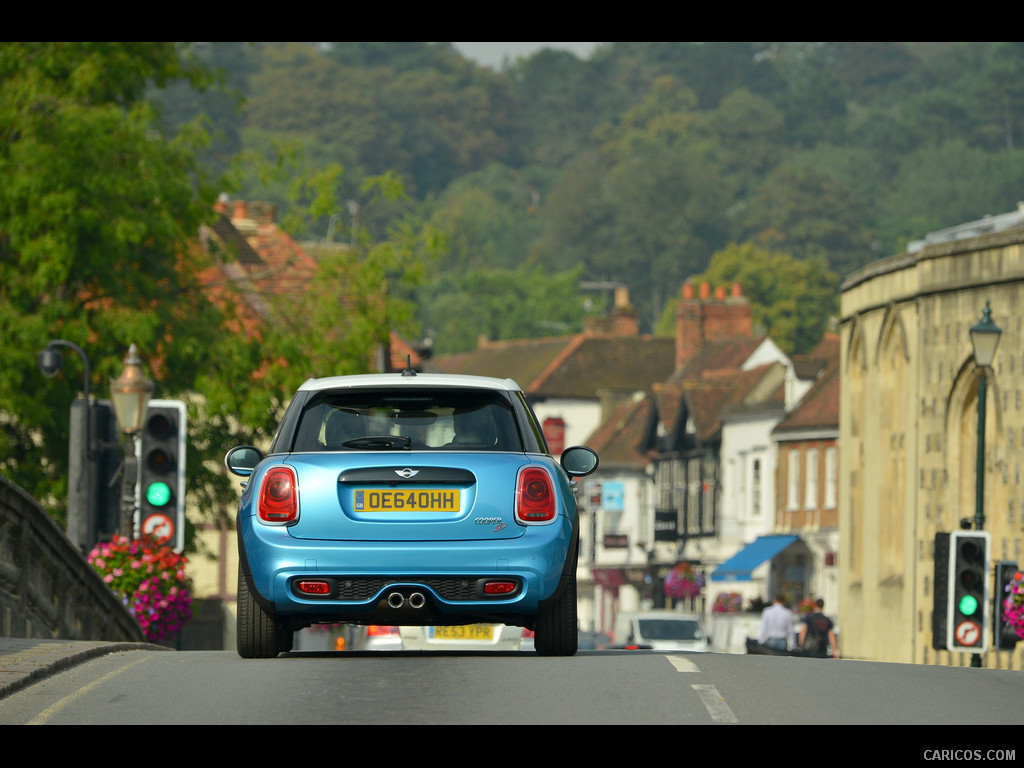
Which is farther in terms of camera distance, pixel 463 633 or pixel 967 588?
pixel 463 633

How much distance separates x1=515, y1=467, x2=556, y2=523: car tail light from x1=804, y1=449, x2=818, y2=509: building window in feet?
161

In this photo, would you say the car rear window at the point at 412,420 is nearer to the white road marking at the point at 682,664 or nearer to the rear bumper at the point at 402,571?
the rear bumper at the point at 402,571

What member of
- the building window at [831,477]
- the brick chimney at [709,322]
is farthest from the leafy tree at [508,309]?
the building window at [831,477]

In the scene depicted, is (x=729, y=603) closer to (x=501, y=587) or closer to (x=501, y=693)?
(x=501, y=587)

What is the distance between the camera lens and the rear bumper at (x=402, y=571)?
12859mm

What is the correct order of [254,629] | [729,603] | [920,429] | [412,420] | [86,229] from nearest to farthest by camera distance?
[412,420]
[254,629]
[86,229]
[920,429]
[729,603]

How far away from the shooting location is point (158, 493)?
21719 mm

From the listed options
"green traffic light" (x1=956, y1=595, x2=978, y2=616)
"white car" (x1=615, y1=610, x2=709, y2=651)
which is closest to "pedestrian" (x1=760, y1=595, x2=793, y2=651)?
"white car" (x1=615, y1=610, x2=709, y2=651)

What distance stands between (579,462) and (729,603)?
152 ft

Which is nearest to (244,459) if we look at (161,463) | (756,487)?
(161,463)

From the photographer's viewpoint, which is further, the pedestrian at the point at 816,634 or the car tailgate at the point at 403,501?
the pedestrian at the point at 816,634

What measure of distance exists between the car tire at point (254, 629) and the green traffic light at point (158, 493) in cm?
772

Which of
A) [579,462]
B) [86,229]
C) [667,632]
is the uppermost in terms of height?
[86,229]
